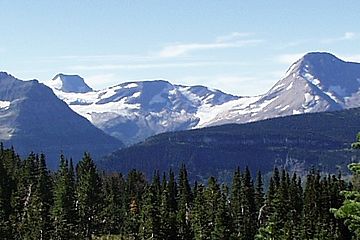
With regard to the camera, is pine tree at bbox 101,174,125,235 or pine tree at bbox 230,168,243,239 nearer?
pine tree at bbox 230,168,243,239

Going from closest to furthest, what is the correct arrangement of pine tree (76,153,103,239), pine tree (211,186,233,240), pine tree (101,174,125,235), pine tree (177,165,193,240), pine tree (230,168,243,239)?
1. pine tree (211,186,233,240)
2. pine tree (177,165,193,240)
3. pine tree (76,153,103,239)
4. pine tree (230,168,243,239)
5. pine tree (101,174,125,235)

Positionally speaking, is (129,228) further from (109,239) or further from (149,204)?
(149,204)

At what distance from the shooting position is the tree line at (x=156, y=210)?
311 ft

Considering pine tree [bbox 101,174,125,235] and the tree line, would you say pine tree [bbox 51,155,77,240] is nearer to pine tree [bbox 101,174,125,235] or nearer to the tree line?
the tree line

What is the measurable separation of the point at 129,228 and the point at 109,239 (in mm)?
4862

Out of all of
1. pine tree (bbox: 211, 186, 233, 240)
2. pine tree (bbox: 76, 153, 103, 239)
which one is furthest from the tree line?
pine tree (bbox: 211, 186, 233, 240)

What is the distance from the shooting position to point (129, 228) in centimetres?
12212

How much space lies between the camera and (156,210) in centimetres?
9838

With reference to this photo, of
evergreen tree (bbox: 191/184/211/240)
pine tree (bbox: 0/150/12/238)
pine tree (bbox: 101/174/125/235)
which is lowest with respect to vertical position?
pine tree (bbox: 101/174/125/235)

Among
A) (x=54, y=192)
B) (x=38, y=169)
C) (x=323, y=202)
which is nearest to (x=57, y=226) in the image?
(x=54, y=192)

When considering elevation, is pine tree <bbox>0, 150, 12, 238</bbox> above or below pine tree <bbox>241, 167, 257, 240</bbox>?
above

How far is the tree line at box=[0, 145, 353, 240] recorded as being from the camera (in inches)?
3730

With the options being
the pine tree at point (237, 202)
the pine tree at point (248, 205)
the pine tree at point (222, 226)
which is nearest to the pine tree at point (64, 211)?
the pine tree at point (222, 226)

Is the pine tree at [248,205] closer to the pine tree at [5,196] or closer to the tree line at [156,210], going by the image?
the tree line at [156,210]
